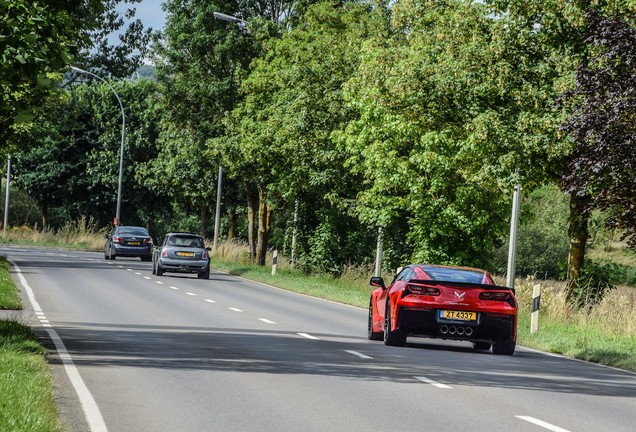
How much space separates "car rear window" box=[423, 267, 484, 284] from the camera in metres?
18.6

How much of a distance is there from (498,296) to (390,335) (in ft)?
5.53

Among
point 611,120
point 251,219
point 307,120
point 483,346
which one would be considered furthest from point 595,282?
point 251,219

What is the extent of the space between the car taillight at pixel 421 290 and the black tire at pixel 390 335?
1.94 ft

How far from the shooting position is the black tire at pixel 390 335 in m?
18.6

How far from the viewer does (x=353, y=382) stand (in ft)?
43.7

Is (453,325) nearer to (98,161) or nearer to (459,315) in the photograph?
(459,315)

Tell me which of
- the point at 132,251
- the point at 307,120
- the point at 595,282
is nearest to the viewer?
the point at 595,282

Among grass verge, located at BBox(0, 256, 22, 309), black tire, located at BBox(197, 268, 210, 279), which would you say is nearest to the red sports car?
grass verge, located at BBox(0, 256, 22, 309)

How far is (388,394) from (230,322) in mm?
10215

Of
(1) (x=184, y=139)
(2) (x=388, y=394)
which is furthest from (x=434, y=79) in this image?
(1) (x=184, y=139)

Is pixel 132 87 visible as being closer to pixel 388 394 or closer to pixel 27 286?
pixel 27 286

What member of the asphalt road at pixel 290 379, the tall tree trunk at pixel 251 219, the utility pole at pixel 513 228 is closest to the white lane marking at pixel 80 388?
the asphalt road at pixel 290 379

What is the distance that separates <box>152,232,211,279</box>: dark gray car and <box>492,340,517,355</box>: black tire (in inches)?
926

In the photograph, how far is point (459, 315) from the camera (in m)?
18.0
